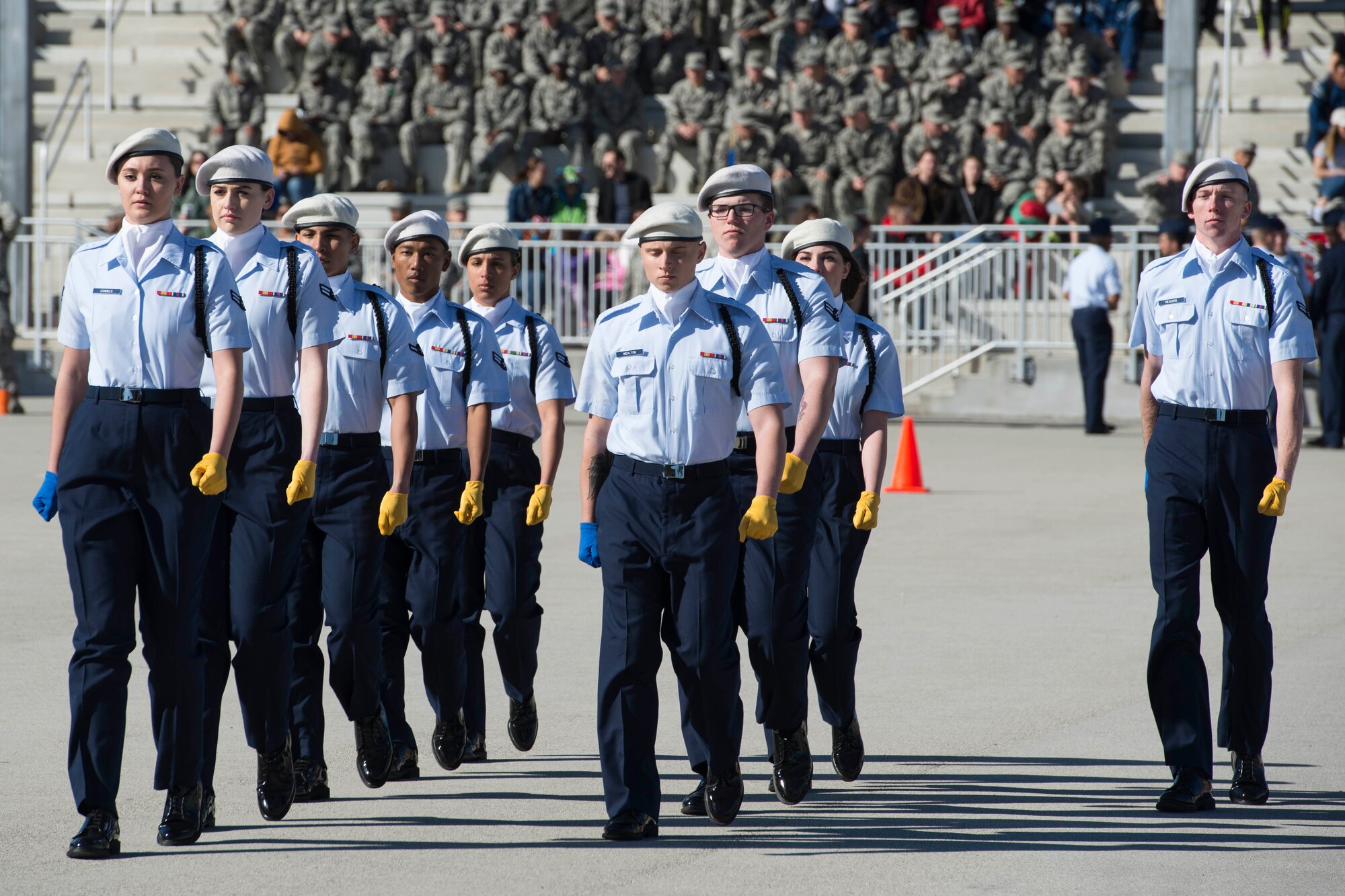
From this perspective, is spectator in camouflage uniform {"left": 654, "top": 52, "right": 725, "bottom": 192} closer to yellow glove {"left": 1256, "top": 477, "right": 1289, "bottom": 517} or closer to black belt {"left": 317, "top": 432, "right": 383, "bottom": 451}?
black belt {"left": 317, "top": 432, "right": 383, "bottom": 451}

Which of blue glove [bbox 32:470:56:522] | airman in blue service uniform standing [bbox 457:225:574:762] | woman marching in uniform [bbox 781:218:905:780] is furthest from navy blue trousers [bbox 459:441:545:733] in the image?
blue glove [bbox 32:470:56:522]

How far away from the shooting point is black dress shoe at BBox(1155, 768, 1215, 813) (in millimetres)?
6293

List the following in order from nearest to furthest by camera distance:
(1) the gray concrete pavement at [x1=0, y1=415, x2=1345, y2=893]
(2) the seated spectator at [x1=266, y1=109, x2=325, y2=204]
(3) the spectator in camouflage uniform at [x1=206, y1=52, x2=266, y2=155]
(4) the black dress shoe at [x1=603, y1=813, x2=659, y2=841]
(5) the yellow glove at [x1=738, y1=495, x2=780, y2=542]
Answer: (1) the gray concrete pavement at [x1=0, y1=415, x2=1345, y2=893] < (4) the black dress shoe at [x1=603, y1=813, x2=659, y2=841] < (5) the yellow glove at [x1=738, y1=495, x2=780, y2=542] < (2) the seated spectator at [x1=266, y1=109, x2=325, y2=204] < (3) the spectator in camouflage uniform at [x1=206, y1=52, x2=266, y2=155]

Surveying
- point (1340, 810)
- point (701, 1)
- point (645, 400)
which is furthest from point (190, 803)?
point (701, 1)

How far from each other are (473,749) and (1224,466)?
2825 millimetres

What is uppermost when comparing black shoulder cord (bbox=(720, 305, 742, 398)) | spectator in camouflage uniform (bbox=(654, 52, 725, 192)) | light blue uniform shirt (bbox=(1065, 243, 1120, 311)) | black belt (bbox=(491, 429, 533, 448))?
spectator in camouflage uniform (bbox=(654, 52, 725, 192))

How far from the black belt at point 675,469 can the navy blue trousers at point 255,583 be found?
3.45 ft

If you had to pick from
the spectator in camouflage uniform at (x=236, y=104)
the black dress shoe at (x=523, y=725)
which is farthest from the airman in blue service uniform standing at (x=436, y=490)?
the spectator in camouflage uniform at (x=236, y=104)

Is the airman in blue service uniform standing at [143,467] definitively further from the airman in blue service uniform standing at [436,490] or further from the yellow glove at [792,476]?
the yellow glove at [792,476]

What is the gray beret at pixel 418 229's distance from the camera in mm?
7102

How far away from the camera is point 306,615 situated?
6.62 m

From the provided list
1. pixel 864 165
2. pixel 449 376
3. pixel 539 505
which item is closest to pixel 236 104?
pixel 864 165

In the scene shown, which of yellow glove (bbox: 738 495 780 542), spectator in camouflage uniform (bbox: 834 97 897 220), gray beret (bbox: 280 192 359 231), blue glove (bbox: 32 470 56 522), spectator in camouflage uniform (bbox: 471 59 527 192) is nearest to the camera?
blue glove (bbox: 32 470 56 522)

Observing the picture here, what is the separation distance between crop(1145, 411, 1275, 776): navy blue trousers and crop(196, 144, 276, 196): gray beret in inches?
123
